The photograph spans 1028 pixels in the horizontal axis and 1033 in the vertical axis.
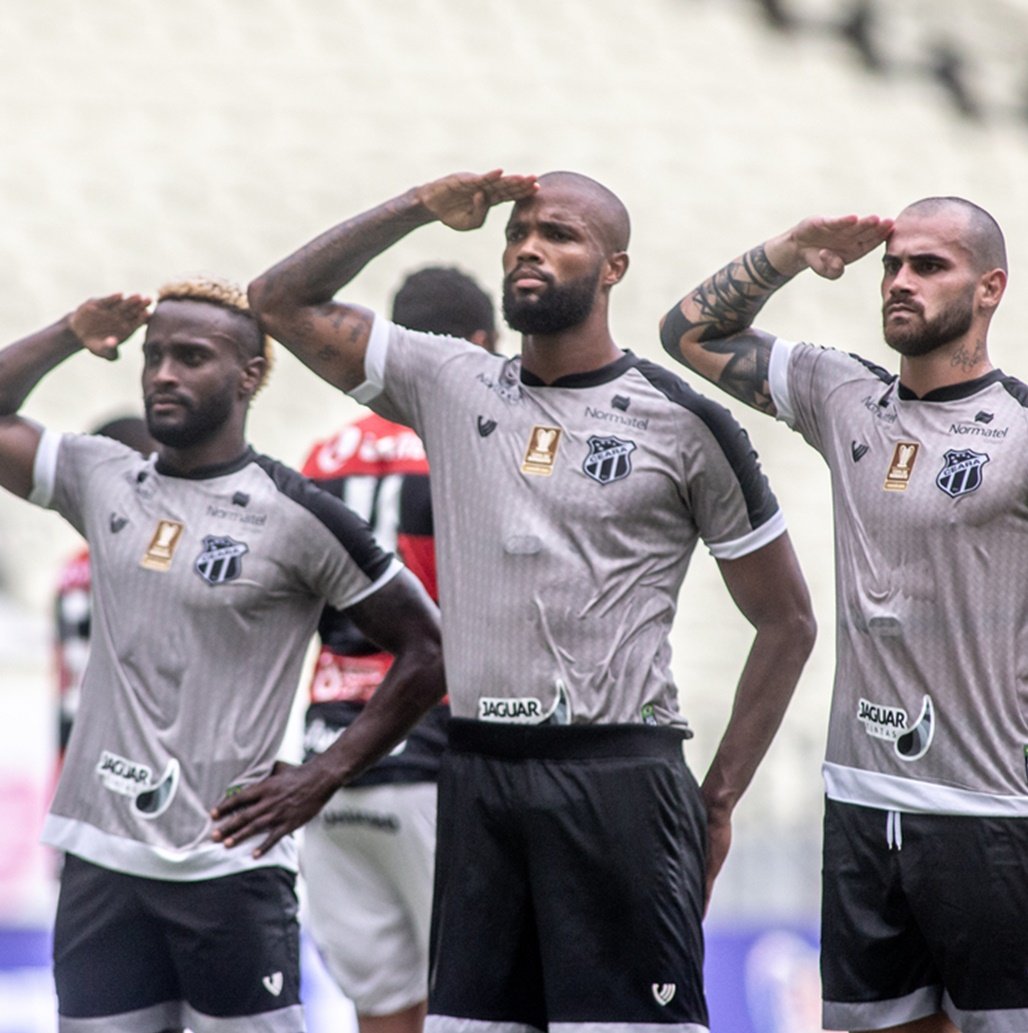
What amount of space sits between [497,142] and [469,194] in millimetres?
13841

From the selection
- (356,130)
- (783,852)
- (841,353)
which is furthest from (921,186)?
(841,353)

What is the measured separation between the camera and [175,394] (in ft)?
17.6

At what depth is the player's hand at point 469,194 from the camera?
4.95m

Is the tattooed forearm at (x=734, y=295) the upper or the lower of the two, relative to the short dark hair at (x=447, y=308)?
lower

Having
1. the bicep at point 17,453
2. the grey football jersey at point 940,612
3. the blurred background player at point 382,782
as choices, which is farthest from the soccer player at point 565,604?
the blurred background player at point 382,782

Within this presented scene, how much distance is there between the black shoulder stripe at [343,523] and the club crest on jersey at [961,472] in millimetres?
1423

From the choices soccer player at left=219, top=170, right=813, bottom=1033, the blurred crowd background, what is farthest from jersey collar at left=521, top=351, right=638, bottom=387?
the blurred crowd background

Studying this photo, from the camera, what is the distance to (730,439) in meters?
4.93

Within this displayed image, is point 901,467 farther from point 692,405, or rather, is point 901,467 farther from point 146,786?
point 146,786

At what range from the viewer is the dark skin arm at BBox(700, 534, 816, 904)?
5035 millimetres

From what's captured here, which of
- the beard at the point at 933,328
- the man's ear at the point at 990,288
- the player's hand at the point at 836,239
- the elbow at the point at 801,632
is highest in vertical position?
the player's hand at the point at 836,239

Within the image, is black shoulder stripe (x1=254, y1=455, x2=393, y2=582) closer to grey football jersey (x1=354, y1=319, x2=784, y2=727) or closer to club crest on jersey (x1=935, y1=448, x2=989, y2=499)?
grey football jersey (x1=354, y1=319, x2=784, y2=727)

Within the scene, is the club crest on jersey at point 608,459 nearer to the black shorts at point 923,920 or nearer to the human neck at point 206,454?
the black shorts at point 923,920

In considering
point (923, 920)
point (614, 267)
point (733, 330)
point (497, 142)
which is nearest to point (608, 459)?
point (614, 267)
